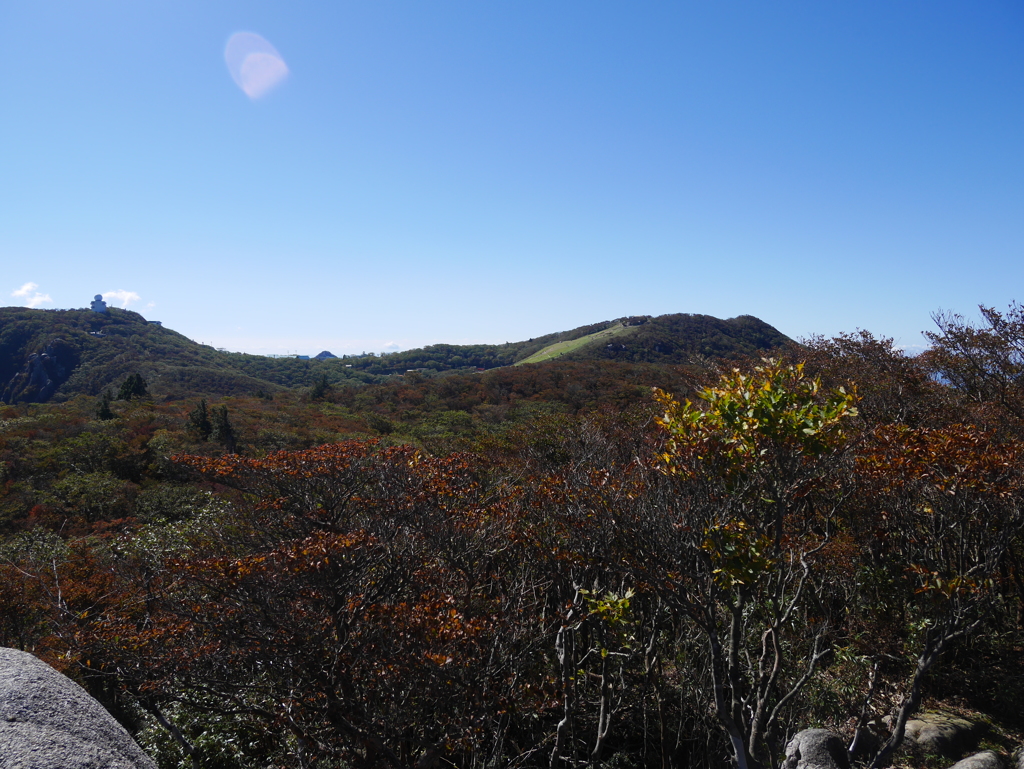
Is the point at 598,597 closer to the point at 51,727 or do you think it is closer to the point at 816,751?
the point at 816,751

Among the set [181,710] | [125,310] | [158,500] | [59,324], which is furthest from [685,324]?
[125,310]

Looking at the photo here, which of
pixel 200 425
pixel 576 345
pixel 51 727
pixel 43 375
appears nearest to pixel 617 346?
pixel 576 345

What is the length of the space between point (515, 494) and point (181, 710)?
506cm

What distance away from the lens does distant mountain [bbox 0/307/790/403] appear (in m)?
67.0

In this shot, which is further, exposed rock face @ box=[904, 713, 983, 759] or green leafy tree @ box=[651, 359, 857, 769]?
exposed rock face @ box=[904, 713, 983, 759]

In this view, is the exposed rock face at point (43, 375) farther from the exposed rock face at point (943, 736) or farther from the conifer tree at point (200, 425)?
the exposed rock face at point (943, 736)

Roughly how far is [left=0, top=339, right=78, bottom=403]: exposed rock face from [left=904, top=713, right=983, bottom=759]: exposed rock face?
8766cm

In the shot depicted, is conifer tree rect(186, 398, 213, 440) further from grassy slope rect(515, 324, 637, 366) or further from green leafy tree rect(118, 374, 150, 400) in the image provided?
grassy slope rect(515, 324, 637, 366)

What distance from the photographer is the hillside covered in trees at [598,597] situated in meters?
4.77

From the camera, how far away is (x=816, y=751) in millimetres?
5891

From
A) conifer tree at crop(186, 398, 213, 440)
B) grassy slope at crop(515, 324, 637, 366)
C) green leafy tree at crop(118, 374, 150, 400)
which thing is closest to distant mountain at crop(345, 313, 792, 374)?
grassy slope at crop(515, 324, 637, 366)

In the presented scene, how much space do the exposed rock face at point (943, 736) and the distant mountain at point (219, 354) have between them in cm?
5558

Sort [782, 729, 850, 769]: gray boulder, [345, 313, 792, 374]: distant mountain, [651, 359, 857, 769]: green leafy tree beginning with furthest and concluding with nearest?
1. [345, 313, 792, 374]: distant mountain
2. [782, 729, 850, 769]: gray boulder
3. [651, 359, 857, 769]: green leafy tree

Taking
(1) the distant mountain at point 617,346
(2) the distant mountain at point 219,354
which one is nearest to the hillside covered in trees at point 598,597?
(2) the distant mountain at point 219,354
